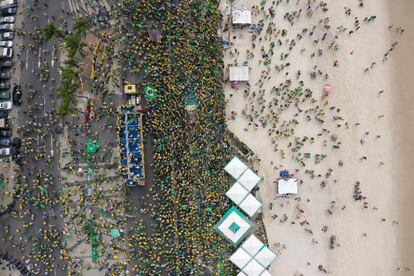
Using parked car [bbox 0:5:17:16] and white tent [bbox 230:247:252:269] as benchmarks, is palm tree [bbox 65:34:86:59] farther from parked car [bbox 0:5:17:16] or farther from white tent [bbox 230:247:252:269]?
white tent [bbox 230:247:252:269]

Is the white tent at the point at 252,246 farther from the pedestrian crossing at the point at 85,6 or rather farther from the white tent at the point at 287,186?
the pedestrian crossing at the point at 85,6

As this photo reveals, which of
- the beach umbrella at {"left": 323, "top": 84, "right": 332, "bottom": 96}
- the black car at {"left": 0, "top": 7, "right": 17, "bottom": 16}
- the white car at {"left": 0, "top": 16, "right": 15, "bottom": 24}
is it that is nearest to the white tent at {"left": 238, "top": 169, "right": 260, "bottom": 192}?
the beach umbrella at {"left": 323, "top": 84, "right": 332, "bottom": 96}

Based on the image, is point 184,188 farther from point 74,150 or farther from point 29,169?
point 29,169

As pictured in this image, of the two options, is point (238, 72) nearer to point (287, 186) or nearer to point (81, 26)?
point (287, 186)

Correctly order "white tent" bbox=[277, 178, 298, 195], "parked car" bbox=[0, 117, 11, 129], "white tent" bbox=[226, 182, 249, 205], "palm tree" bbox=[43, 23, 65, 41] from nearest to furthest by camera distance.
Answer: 1. "palm tree" bbox=[43, 23, 65, 41]
2. "white tent" bbox=[226, 182, 249, 205]
3. "parked car" bbox=[0, 117, 11, 129]
4. "white tent" bbox=[277, 178, 298, 195]

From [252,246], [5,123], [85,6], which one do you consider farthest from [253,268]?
[85,6]

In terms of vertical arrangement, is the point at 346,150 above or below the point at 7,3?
below

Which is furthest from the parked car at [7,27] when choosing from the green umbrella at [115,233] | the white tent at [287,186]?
the white tent at [287,186]
